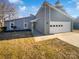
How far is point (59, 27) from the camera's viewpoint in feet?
82.2

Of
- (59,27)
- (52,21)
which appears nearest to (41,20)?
(52,21)

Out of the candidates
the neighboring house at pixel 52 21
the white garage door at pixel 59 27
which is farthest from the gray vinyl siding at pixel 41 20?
the white garage door at pixel 59 27

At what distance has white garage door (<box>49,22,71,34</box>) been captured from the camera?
24.2m

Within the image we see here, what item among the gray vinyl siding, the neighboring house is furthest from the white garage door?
the gray vinyl siding

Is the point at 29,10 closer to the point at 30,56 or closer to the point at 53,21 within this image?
the point at 53,21

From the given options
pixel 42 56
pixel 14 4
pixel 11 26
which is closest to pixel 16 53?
pixel 42 56

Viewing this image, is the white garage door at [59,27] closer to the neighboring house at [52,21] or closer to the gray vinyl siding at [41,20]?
the neighboring house at [52,21]

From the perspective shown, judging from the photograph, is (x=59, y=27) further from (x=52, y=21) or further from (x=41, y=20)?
(x=41, y=20)

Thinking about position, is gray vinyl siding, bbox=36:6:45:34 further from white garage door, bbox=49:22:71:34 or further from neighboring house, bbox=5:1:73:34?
white garage door, bbox=49:22:71:34

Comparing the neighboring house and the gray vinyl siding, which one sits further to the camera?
the gray vinyl siding

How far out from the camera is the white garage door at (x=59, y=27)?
24.2 m

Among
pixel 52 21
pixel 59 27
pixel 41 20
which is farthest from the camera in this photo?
pixel 41 20

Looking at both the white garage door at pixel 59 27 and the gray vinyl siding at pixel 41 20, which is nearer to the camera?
the white garage door at pixel 59 27

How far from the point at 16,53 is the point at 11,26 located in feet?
71.8
